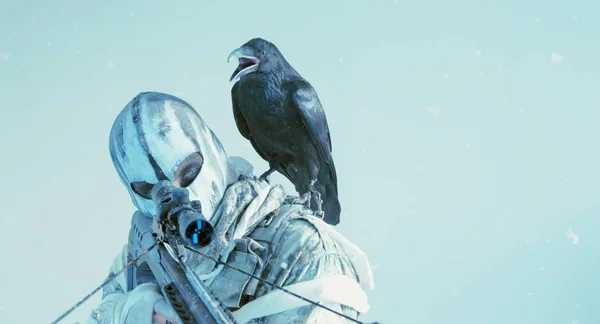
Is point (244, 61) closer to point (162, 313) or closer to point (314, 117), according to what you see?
point (314, 117)

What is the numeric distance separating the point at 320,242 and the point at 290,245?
63 mm

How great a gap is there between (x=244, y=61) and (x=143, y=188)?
1.59m

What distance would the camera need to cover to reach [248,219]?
153 centimetres

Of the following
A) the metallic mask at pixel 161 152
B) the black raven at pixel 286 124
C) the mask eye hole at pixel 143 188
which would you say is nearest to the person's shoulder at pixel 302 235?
the metallic mask at pixel 161 152

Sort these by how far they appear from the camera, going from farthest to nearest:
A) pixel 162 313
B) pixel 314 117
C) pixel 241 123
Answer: pixel 241 123 < pixel 314 117 < pixel 162 313

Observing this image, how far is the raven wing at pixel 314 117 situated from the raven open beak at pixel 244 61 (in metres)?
0.21

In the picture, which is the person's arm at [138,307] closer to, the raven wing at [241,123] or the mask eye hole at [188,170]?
the mask eye hole at [188,170]

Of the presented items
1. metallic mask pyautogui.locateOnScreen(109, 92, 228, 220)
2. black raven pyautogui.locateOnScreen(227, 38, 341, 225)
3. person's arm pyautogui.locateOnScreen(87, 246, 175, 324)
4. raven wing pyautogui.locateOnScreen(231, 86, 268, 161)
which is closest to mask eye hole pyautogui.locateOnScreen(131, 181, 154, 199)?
metallic mask pyautogui.locateOnScreen(109, 92, 228, 220)

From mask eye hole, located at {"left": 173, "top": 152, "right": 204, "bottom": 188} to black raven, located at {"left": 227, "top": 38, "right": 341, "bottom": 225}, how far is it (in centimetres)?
112

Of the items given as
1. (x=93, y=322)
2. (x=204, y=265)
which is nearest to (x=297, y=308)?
(x=204, y=265)

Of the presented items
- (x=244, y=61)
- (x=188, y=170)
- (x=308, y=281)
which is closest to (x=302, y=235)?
(x=308, y=281)

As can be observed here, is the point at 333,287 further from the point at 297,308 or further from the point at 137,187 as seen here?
the point at 137,187

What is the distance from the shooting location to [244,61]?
9.84ft

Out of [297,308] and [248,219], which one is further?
[248,219]
